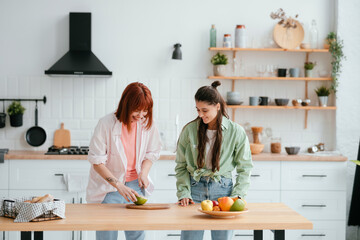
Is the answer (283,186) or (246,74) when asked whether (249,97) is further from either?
(283,186)

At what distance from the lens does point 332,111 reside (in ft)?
18.3

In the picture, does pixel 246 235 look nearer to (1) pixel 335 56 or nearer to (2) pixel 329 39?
(1) pixel 335 56

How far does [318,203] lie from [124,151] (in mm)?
2431

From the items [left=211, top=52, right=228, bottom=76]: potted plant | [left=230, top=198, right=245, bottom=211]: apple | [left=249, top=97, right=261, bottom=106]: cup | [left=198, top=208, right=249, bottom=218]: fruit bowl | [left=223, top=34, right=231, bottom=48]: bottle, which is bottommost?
[left=198, top=208, right=249, bottom=218]: fruit bowl

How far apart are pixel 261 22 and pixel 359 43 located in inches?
42.1

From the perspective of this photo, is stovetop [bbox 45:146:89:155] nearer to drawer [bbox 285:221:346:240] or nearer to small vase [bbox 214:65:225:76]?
small vase [bbox 214:65:225:76]

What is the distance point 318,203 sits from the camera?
4.92 m

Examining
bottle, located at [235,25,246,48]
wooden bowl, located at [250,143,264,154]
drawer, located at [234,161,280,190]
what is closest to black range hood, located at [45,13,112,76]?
bottle, located at [235,25,246,48]

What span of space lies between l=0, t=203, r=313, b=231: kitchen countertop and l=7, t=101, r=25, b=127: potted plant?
2.66 metres

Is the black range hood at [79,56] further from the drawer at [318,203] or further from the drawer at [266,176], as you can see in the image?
the drawer at [318,203]

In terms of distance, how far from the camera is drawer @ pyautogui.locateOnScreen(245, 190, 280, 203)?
4.87 meters

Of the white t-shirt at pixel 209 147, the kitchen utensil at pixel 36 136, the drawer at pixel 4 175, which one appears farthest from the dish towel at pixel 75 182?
the white t-shirt at pixel 209 147

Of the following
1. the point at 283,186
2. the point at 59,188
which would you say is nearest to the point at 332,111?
the point at 283,186

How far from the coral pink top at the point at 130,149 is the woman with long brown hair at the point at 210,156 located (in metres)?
0.33
